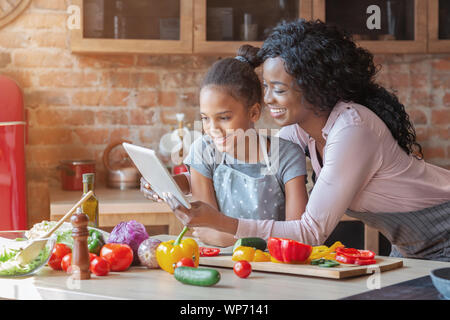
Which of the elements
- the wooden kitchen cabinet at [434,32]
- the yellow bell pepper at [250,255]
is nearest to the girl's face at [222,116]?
the yellow bell pepper at [250,255]

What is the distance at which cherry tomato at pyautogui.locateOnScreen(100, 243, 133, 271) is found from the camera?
1532 millimetres

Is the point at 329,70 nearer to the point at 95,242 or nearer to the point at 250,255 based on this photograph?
the point at 250,255

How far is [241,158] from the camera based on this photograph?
2199mm

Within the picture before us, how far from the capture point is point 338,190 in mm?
1803

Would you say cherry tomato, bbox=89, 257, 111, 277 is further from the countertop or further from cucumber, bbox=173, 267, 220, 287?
cucumber, bbox=173, 267, 220, 287

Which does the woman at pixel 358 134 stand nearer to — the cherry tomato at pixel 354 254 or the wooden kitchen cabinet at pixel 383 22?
the cherry tomato at pixel 354 254

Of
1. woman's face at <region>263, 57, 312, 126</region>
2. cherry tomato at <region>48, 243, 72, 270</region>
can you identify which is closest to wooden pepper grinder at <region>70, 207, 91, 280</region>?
cherry tomato at <region>48, 243, 72, 270</region>

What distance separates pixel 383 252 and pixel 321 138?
4.71 feet

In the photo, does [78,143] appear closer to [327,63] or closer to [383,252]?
[383,252]

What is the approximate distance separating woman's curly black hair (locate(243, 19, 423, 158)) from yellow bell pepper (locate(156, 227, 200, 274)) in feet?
2.14


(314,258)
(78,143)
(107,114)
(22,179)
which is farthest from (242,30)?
(314,258)

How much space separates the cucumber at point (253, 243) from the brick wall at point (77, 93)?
6.65 ft

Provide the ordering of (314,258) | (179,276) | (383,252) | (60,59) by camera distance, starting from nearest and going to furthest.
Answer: (179,276) < (314,258) < (383,252) < (60,59)

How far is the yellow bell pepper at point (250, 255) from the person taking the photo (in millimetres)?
1577
